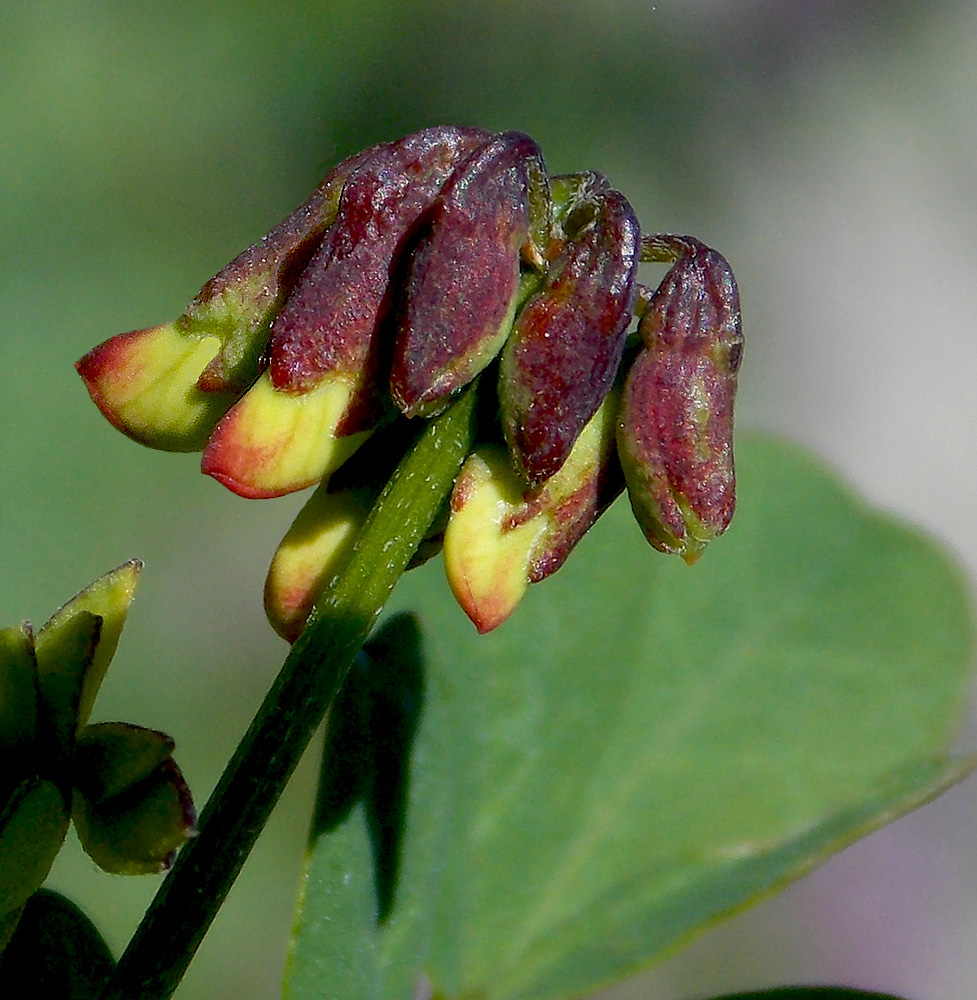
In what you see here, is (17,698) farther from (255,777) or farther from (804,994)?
(804,994)

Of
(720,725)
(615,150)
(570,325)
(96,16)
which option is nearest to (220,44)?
(96,16)

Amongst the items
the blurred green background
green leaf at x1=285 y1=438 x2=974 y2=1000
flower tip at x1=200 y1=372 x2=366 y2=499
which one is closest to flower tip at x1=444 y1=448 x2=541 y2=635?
flower tip at x1=200 y1=372 x2=366 y2=499

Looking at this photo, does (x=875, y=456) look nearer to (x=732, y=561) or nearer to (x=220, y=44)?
(x=220, y=44)

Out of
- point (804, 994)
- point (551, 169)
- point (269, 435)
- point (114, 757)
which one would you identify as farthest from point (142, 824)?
point (551, 169)

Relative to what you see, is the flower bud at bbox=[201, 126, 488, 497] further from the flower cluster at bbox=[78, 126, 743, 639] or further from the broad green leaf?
the broad green leaf

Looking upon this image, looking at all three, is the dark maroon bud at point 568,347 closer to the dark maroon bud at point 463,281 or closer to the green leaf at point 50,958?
the dark maroon bud at point 463,281

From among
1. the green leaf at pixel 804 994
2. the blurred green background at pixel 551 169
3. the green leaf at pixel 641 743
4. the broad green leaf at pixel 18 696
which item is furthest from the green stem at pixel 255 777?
the blurred green background at pixel 551 169
